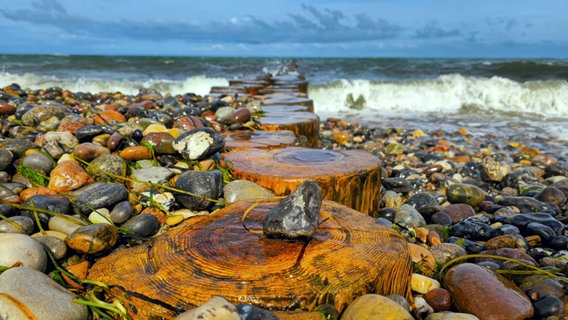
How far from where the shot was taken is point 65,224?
1.91 metres

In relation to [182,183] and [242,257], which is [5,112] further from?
[242,257]

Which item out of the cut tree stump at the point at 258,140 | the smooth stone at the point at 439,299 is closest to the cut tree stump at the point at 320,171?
the cut tree stump at the point at 258,140

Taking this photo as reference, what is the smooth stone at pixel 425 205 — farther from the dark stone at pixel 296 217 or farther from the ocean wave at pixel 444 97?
the ocean wave at pixel 444 97

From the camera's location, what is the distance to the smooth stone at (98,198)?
6.77 ft

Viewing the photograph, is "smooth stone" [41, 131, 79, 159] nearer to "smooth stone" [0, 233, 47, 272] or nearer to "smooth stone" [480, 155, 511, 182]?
"smooth stone" [0, 233, 47, 272]

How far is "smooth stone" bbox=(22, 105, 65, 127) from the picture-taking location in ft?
11.3

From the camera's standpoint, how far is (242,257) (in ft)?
4.71

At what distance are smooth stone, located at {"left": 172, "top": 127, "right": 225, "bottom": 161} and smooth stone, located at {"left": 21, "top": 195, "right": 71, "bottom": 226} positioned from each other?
2.52ft

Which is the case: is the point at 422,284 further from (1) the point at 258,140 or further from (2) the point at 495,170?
(2) the point at 495,170

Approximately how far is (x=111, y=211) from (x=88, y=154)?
665 mm

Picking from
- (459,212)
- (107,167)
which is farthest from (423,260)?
(107,167)

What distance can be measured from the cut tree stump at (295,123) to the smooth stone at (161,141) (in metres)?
1.31

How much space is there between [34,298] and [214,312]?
59 cm

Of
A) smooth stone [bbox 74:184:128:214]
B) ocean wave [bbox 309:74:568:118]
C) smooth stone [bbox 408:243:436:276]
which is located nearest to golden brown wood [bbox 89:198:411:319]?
smooth stone [bbox 408:243:436:276]
